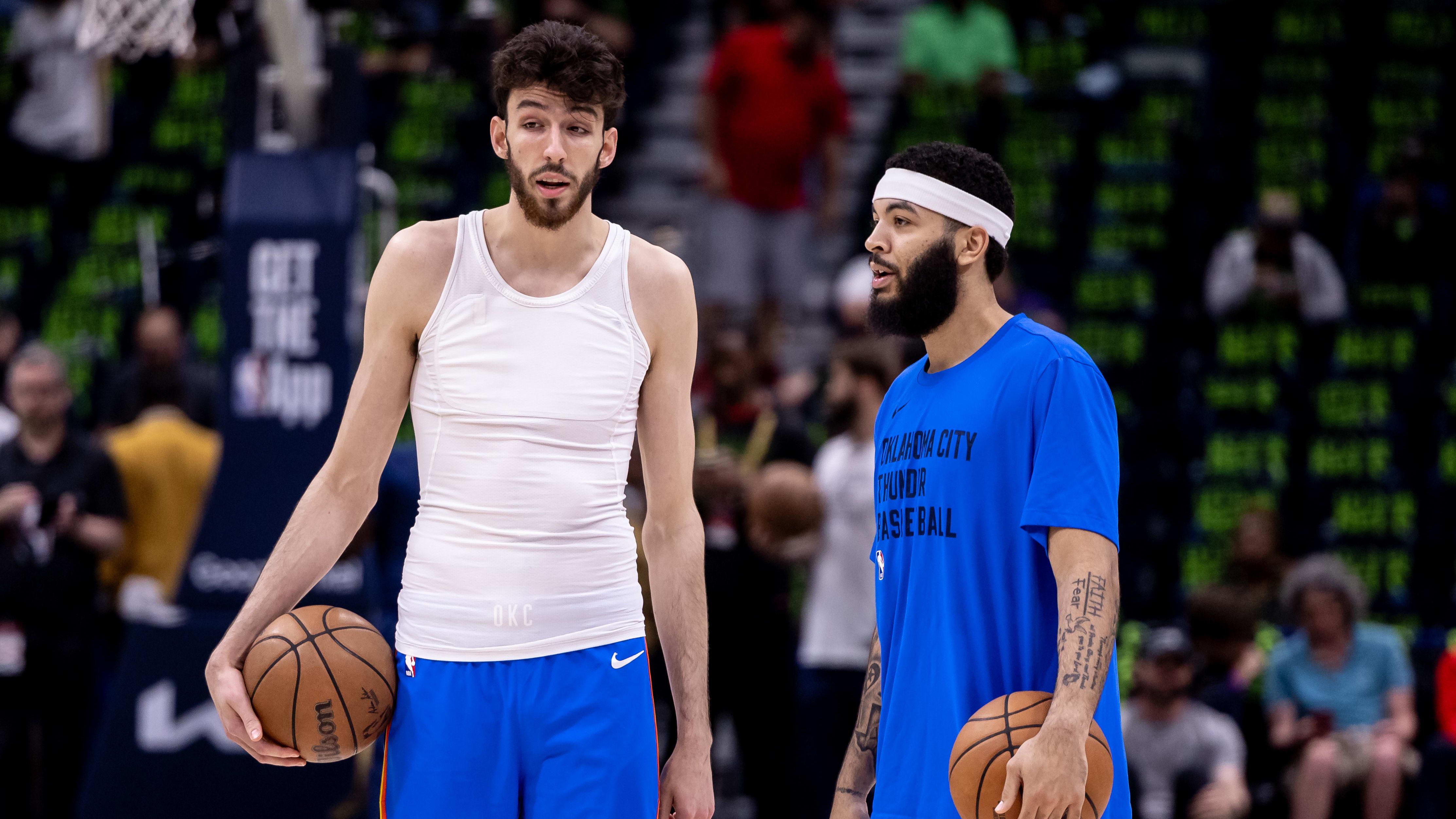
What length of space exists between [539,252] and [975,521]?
101 cm

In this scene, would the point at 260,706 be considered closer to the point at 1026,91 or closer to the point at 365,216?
the point at 365,216

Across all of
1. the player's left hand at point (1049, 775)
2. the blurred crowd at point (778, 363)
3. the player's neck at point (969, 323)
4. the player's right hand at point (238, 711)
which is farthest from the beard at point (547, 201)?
the blurred crowd at point (778, 363)

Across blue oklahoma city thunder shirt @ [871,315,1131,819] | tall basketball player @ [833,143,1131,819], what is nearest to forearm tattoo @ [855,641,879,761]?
tall basketball player @ [833,143,1131,819]

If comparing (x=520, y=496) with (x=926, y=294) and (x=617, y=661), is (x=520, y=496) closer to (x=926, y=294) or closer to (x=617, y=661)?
(x=617, y=661)

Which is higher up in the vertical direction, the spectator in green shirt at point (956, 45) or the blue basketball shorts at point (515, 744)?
the spectator in green shirt at point (956, 45)

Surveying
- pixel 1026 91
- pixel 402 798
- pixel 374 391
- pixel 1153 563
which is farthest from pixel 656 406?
pixel 1026 91

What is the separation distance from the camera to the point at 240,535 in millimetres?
7047

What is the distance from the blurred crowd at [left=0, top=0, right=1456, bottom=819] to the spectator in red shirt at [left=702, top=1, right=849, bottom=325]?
17 mm

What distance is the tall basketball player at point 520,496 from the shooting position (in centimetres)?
323

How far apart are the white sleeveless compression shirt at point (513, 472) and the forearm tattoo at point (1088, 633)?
880mm

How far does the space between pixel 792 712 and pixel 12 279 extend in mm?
7892

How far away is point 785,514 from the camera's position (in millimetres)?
6980

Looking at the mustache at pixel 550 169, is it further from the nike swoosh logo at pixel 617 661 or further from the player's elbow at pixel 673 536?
the nike swoosh logo at pixel 617 661
